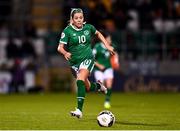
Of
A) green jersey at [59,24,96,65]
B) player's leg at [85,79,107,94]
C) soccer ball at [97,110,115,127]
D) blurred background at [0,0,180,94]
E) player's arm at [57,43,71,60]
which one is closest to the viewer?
soccer ball at [97,110,115,127]

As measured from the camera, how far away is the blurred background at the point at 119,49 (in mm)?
29078

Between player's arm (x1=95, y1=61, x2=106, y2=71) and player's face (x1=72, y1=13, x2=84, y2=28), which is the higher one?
player's face (x1=72, y1=13, x2=84, y2=28)

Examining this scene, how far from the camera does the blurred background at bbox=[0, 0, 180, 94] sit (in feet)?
95.4

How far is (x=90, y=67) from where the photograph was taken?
567 inches

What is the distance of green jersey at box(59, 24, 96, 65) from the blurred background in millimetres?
14460

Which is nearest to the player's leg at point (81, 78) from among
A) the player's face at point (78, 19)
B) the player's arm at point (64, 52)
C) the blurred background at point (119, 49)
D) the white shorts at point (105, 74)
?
the player's arm at point (64, 52)

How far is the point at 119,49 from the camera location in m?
29.6

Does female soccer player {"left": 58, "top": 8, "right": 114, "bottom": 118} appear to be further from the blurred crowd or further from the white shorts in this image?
the blurred crowd

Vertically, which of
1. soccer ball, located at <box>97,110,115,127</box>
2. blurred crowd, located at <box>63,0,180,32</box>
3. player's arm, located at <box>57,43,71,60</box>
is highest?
blurred crowd, located at <box>63,0,180,32</box>

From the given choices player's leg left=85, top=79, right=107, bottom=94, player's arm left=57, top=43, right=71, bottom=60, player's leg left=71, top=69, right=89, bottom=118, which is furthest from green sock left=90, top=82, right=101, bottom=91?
player's arm left=57, top=43, right=71, bottom=60

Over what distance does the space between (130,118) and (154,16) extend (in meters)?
16.1

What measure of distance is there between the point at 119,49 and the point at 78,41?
15.3m

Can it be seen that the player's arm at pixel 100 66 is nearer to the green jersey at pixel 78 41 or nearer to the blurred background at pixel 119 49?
the green jersey at pixel 78 41

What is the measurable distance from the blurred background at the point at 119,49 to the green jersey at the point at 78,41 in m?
14.5
